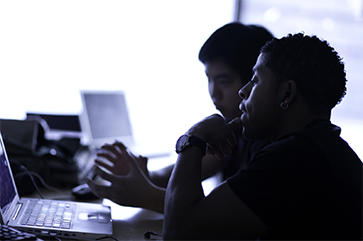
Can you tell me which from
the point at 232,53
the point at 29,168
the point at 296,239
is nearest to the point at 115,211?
the point at 29,168

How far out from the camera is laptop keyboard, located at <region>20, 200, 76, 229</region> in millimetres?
846

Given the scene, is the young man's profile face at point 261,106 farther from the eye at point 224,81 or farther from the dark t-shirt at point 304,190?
the eye at point 224,81

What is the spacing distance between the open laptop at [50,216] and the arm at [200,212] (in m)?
0.23

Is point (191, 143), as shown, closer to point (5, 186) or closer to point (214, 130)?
point (214, 130)

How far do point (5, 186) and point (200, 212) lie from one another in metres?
0.57

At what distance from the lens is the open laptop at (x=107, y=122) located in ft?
6.40

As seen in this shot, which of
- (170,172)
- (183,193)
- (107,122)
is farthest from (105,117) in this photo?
(183,193)

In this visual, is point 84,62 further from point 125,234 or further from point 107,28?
point 125,234

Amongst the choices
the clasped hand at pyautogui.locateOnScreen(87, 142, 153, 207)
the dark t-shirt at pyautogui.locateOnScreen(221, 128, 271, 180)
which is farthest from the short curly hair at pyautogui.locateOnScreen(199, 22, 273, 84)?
the clasped hand at pyautogui.locateOnScreen(87, 142, 153, 207)

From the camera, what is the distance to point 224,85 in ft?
4.73

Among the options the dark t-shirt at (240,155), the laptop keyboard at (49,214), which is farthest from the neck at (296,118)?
the laptop keyboard at (49,214)

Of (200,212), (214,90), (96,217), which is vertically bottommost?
(96,217)

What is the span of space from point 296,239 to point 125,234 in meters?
0.48

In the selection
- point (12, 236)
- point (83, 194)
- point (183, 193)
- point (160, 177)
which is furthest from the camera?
point (160, 177)
